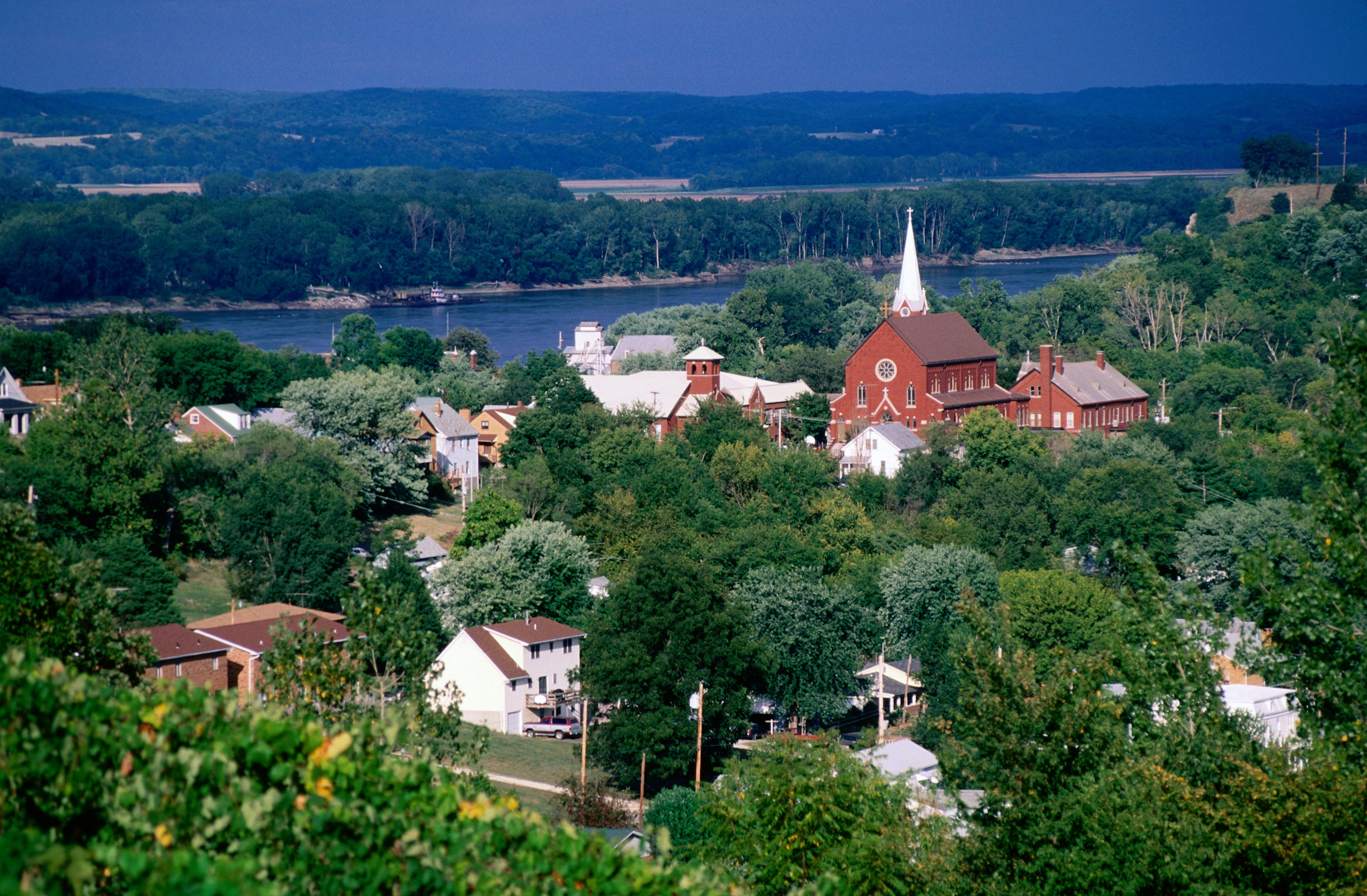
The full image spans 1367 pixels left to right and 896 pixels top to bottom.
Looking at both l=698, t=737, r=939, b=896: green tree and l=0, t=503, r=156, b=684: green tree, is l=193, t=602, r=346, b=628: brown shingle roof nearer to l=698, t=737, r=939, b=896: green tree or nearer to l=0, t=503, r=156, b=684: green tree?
l=698, t=737, r=939, b=896: green tree

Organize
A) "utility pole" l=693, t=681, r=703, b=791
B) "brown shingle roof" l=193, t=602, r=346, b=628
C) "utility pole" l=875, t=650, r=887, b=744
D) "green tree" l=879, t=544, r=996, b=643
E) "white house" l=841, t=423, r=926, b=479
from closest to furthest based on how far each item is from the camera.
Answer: "utility pole" l=693, t=681, r=703, b=791 < "utility pole" l=875, t=650, r=887, b=744 < "brown shingle roof" l=193, t=602, r=346, b=628 < "green tree" l=879, t=544, r=996, b=643 < "white house" l=841, t=423, r=926, b=479

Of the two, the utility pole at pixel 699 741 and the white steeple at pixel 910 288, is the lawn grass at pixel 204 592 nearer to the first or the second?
the utility pole at pixel 699 741

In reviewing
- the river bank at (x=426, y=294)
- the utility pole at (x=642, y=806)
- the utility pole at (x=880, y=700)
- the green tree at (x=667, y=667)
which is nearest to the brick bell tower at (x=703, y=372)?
the utility pole at (x=880, y=700)

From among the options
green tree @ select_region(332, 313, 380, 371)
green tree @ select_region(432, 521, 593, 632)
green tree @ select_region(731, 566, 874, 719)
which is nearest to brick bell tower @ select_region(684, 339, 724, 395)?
green tree @ select_region(332, 313, 380, 371)

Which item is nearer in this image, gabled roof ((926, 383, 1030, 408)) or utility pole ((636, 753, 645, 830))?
utility pole ((636, 753, 645, 830))

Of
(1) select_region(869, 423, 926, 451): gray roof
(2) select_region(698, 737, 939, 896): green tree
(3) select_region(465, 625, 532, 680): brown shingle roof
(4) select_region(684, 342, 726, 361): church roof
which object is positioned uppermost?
(4) select_region(684, 342, 726, 361): church roof

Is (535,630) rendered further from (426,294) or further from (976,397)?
(426,294)

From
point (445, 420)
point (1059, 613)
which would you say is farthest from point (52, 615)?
point (445, 420)
